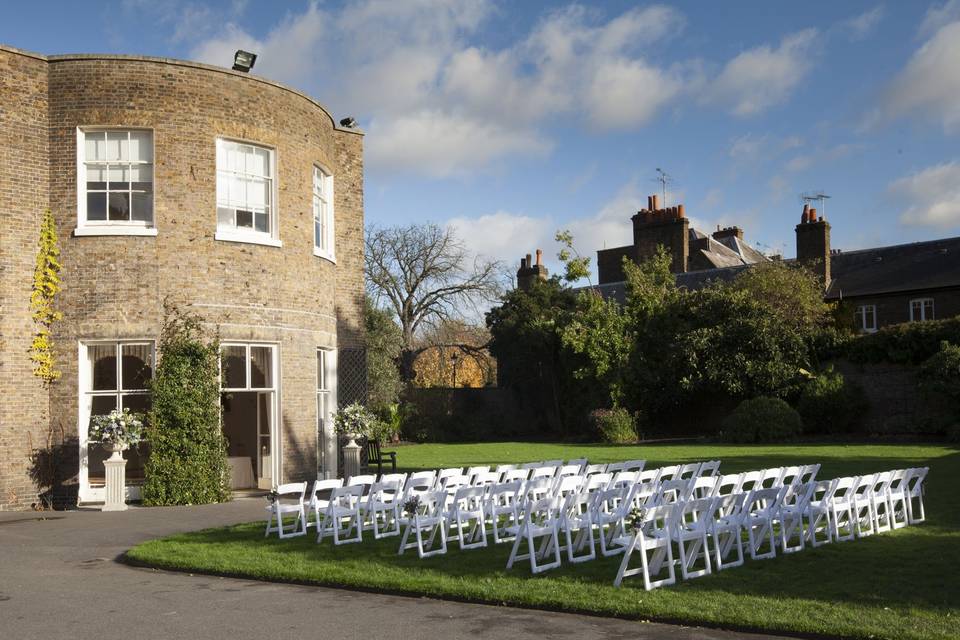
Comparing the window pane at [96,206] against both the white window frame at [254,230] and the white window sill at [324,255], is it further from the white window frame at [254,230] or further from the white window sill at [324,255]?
the white window sill at [324,255]

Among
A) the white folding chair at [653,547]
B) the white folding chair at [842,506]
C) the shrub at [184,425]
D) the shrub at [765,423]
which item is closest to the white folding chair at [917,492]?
the white folding chair at [842,506]

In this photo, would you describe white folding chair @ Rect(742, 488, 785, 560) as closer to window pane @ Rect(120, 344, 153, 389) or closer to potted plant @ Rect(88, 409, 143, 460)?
potted plant @ Rect(88, 409, 143, 460)

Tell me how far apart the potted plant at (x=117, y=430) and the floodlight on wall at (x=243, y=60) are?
6424mm

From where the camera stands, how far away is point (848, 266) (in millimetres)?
43000

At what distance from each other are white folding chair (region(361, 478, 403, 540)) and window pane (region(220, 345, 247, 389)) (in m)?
5.70

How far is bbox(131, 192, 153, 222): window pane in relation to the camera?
54.5 feet

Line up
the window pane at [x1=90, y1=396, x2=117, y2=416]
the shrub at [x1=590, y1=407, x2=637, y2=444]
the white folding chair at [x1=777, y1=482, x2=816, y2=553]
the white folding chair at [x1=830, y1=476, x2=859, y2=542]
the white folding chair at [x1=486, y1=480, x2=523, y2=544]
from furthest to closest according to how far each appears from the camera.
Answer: the shrub at [x1=590, y1=407, x2=637, y2=444] → the window pane at [x1=90, y1=396, x2=117, y2=416] → the white folding chair at [x1=830, y1=476, x2=859, y2=542] → the white folding chair at [x1=486, y1=480, x2=523, y2=544] → the white folding chair at [x1=777, y1=482, x2=816, y2=553]

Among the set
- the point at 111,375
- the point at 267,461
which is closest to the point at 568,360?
the point at 267,461

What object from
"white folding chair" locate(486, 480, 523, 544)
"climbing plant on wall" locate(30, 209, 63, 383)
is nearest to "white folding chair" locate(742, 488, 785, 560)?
"white folding chair" locate(486, 480, 523, 544)

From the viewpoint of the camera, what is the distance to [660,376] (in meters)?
34.8

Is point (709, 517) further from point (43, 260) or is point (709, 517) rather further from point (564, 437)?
point (564, 437)

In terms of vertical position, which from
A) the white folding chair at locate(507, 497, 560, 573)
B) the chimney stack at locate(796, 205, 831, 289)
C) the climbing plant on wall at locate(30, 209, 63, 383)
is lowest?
the white folding chair at locate(507, 497, 560, 573)

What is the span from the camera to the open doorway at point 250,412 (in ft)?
57.4

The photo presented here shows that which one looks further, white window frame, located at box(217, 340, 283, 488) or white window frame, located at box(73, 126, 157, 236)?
white window frame, located at box(217, 340, 283, 488)
